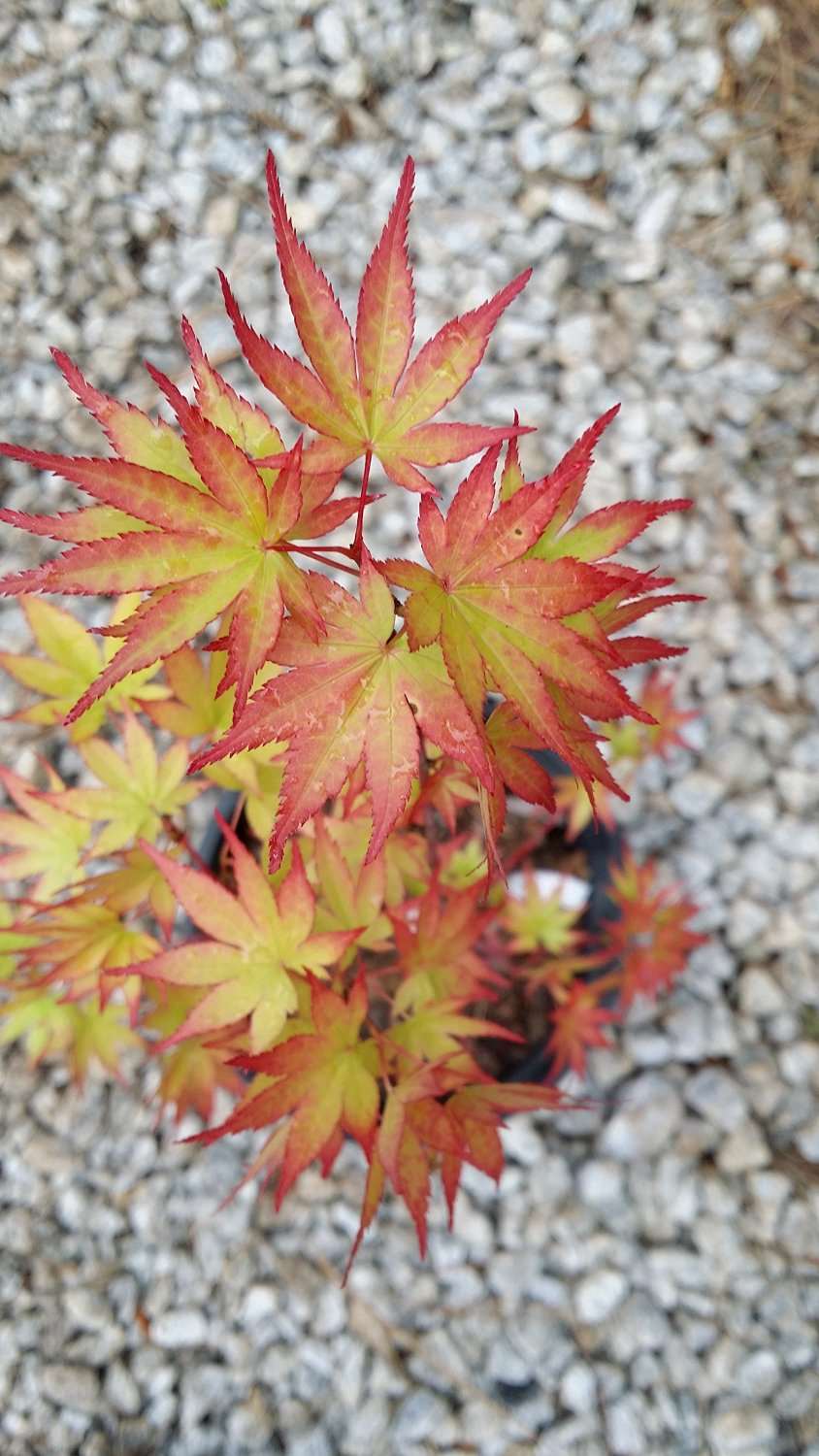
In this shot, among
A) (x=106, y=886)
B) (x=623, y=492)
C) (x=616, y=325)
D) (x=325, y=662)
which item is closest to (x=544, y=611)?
(x=325, y=662)

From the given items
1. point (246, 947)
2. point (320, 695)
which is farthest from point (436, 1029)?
point (320, 695)

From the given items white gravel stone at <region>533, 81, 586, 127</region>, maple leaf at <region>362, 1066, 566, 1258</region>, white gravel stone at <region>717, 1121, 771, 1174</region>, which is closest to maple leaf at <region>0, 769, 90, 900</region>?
maple leaf at <region>362, 1066, 566, 1258</region>

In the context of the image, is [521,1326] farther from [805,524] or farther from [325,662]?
[805,524]

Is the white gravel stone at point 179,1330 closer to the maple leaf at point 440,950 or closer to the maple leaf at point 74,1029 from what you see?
the maple leaf at point 74,1029

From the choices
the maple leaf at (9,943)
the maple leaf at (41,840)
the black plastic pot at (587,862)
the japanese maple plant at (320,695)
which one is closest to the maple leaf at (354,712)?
the japanese maple plant at (320,695)

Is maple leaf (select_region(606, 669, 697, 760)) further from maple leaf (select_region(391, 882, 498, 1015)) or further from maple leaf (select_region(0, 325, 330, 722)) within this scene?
maple leaf (select_region(0, 325, 330, 722))

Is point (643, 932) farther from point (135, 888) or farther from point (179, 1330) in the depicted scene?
point (179, 1330)

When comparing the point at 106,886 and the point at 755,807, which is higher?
the point at 106,886
